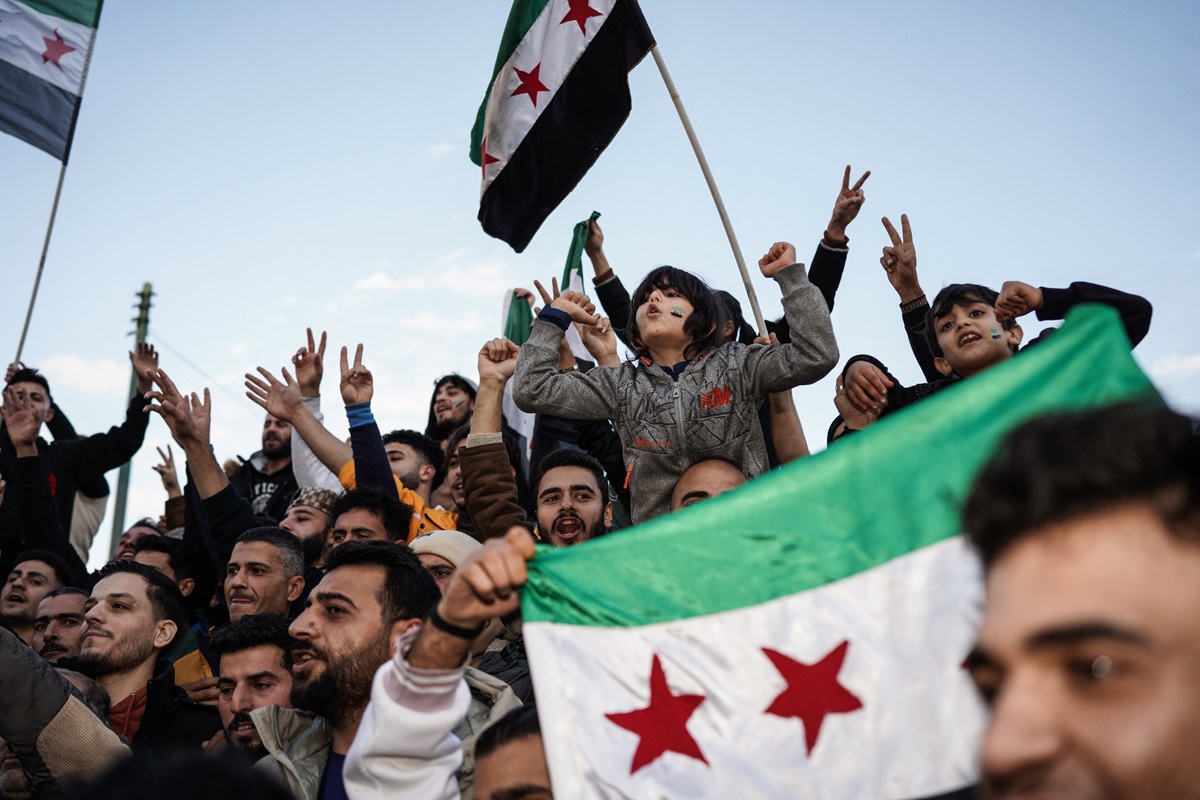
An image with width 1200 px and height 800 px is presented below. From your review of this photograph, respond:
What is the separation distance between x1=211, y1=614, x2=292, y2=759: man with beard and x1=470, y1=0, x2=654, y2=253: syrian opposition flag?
119 inches

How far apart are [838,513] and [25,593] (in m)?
6.23

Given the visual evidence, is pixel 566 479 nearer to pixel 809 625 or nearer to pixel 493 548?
pixel 493 548

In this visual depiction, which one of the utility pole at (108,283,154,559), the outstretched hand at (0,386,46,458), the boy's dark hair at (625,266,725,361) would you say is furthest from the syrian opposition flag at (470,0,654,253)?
the utility pole at (108,283,154,559)

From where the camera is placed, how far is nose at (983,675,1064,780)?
1.23 m

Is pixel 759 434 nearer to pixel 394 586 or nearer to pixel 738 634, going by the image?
pixel 394 586

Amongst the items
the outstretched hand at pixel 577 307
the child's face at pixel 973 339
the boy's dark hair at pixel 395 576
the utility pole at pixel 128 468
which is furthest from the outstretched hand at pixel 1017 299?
the utility pole at pixel 128 468

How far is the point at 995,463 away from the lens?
1526 mm

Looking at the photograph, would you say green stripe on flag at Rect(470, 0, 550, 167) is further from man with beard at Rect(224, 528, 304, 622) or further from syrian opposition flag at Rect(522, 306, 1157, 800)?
syrian opposition flag at Rect(522, 306, 1157, 800)

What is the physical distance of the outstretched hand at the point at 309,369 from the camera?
721 centimetres

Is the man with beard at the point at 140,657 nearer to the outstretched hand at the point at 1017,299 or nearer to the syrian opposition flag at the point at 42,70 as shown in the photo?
the outstretched hand at the point at 1017,299

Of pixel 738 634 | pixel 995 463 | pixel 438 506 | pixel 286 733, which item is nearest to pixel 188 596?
pixel 438 506

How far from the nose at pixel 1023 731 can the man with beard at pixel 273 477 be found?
7184 mm

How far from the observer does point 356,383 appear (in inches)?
251

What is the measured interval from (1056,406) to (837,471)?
19.9 inches
